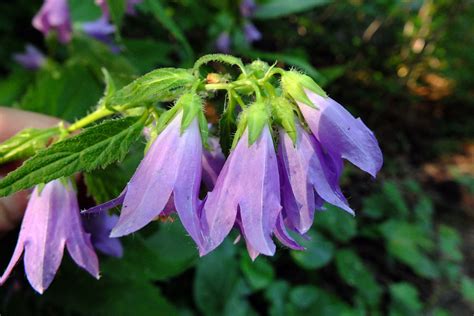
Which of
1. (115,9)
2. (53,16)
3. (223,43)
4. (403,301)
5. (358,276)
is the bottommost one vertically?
(403,301)

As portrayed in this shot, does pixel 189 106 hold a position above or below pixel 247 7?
below

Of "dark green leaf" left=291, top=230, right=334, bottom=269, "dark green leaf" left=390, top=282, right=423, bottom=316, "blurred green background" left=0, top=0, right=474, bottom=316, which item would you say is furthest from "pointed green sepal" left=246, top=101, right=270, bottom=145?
"dark green leaf" left=390, top=282, right=423, bottom=316

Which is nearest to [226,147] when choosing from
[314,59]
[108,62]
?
[108,62]

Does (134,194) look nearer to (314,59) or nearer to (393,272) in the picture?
(393,272)

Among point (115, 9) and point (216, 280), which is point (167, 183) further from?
point (216, 280)

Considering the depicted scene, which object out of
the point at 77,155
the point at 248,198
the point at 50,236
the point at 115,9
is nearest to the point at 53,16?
the point at 115,9
